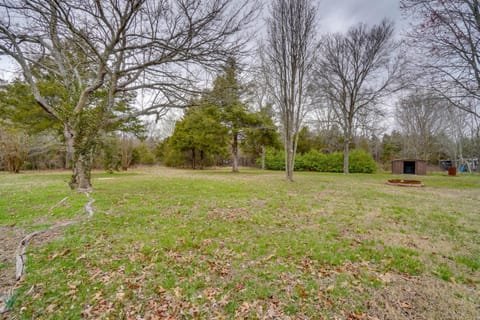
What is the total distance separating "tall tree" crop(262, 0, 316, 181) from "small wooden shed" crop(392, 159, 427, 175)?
1363 cm

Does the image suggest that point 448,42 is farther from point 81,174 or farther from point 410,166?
point 81,174

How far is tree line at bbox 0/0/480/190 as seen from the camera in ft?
17.7

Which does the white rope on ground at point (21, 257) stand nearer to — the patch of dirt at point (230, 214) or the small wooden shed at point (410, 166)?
the patch of dirt at point (230, 214)

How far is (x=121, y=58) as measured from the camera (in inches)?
260

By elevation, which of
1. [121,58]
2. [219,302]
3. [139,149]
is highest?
[121,58]

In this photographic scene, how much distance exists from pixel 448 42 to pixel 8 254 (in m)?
14.8

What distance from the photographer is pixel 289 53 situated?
1068 centimetres

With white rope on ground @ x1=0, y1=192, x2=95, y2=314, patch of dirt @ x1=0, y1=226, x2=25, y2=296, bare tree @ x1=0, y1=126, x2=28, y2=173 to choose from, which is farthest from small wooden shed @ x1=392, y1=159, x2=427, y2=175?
bare tree @ x1=0, y1=126, x2=28, y2=173

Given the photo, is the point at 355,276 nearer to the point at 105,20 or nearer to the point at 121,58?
the point at 105,20

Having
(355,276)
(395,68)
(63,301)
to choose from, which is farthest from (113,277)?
(395,68)

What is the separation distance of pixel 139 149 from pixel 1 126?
1201cm

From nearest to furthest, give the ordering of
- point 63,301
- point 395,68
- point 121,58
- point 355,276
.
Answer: point 63,301 < point 355,276 < point 121,58 < point 395,68

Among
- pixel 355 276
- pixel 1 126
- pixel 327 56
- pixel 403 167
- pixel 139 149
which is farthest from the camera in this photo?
pixel 139 149

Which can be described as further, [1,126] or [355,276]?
[1,126]
